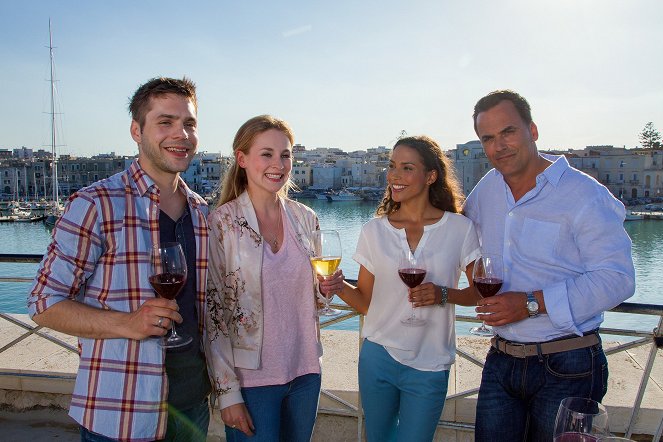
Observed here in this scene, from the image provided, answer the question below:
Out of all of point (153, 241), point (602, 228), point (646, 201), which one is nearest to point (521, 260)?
point (602, 228)

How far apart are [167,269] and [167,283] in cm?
4

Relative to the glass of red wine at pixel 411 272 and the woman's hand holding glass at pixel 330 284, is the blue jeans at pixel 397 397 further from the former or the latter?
the woman's hand holding glass at pixel 330 284

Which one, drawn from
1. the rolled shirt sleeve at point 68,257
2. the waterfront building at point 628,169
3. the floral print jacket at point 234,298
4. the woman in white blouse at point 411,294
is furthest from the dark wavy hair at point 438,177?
the waterfront building at point 628,169

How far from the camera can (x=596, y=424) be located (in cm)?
122

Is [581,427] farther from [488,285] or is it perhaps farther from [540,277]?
[540,277]

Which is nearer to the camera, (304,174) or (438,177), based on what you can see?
(438,177)

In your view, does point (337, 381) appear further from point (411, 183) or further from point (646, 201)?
point (646, 201)

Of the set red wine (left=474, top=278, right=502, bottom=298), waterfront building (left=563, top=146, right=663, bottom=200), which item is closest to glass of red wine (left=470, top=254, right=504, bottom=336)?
red wine (left=474, top=278, right=502, bottom=298)

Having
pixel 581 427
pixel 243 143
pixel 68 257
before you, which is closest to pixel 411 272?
pixel 243 143

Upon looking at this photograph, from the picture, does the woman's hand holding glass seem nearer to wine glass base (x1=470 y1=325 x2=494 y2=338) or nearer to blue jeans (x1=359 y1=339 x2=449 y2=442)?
blue jeans (x1=359 y1=339 x2=449 y2=442)

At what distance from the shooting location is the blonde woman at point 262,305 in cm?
204

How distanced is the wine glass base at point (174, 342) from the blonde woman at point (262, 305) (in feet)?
0.69

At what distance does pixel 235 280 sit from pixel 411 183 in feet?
2.87

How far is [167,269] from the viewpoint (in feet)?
5.64
